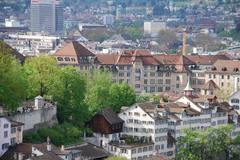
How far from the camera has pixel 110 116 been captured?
83.9 m

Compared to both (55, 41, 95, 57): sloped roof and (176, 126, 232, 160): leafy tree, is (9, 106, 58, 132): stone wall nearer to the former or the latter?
(176, 126, 232, 160): leafy tree

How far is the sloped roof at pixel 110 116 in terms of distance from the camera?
83000mm

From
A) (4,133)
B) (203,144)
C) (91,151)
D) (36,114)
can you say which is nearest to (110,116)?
(91,151)

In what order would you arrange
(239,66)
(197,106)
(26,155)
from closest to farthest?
(26,155) < (197,106) < (239,66)

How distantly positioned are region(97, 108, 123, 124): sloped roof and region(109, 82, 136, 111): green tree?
10.0 ft

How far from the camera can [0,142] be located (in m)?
71.6

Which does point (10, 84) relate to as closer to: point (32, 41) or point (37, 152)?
point (37, 152)

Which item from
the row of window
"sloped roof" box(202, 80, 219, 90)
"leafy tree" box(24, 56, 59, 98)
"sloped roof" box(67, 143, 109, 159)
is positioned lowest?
"sloped roof" box(202, 80, 219, 90)

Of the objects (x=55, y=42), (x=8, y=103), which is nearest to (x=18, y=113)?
(x=8, y=103)

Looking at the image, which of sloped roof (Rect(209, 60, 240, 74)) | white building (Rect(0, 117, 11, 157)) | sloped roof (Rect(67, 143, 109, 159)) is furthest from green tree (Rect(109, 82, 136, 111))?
sloped roof (Rect(209, 60, 240, 74))

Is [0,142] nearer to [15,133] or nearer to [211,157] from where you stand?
[15,133]

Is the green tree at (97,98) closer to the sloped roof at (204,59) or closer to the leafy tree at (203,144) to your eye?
the leafy tree at (203,144)

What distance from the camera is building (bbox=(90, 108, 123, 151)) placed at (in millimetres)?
82062

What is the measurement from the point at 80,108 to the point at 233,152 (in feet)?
45.5
